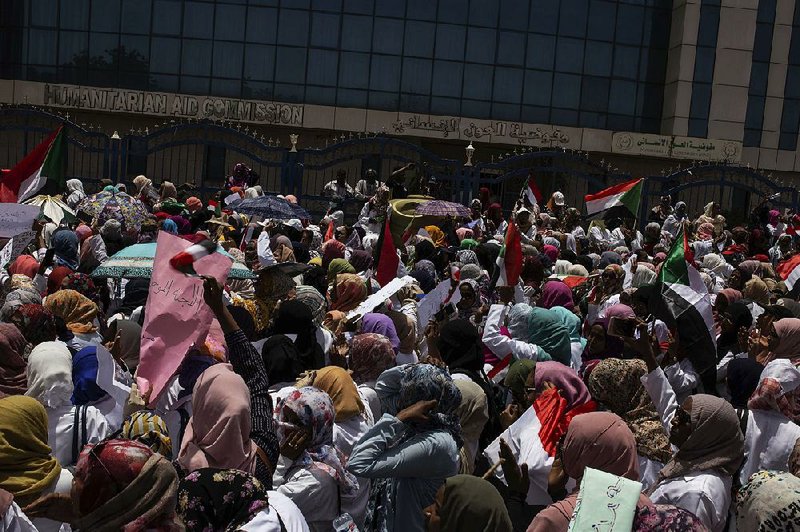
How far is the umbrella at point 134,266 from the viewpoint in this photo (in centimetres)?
704

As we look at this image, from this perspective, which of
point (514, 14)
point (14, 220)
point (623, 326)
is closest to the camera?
point (623, 326)

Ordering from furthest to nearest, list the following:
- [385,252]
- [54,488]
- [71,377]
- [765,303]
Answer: [385,252]
[765,303]
[71,377]
[54,488]

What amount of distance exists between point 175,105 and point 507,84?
10.7m

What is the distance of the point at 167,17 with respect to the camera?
32469 millimetres

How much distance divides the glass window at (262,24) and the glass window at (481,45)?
6301 millimetres

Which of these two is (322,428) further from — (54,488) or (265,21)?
(265,21)

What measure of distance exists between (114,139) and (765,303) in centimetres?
1554

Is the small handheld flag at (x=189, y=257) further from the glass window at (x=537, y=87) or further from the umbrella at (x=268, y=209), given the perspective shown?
the glass window at (x=537, y=87)

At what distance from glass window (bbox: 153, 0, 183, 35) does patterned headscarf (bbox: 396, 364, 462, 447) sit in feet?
99.6

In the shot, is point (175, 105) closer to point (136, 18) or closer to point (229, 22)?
point (229, 22)

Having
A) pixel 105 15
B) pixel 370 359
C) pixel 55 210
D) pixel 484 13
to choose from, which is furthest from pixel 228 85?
pixel 370 359

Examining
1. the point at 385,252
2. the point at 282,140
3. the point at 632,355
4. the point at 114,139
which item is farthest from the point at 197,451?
the point at 282,140

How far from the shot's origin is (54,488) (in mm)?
3684

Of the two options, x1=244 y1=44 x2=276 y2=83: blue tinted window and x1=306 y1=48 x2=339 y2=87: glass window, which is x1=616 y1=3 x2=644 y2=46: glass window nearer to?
x1=306 y1=48 x2=339 y2=87: glass window
